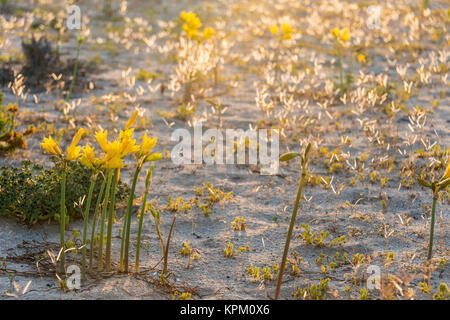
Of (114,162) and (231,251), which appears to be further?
(231,251)

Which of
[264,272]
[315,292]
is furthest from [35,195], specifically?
[315,292]

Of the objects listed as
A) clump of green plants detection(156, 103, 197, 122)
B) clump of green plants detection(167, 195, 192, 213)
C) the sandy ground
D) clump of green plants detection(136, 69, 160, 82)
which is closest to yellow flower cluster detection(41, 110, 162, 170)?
the sandy ground

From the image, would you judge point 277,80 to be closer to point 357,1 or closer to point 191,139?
point 191,139

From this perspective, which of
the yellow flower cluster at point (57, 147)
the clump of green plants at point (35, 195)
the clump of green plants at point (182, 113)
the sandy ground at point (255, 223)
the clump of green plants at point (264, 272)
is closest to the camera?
the yellow flower cluster at point (57, 147)

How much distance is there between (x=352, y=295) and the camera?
321cm

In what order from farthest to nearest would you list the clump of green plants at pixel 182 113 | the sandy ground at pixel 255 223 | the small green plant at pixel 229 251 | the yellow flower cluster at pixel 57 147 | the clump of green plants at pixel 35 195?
the clump of green plants at pixel 182 113, the clump of green plants at pixel 35 195, the small green plant at pixel 229 251, the sandy ground at pixel 255 223, the yellow flower cluster at pixel 57 147

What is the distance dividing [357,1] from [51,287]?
13.6m

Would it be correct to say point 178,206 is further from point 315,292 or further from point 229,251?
point 315,292

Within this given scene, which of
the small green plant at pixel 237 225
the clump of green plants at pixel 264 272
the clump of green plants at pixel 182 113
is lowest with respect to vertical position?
the clump of green plants at pixel 264 272

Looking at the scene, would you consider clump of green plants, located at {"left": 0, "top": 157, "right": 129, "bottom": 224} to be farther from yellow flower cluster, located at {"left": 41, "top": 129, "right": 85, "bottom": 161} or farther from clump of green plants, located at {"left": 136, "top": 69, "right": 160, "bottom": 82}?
clump of green plants, located at {"left": 136, "top": 69, "right": 160, "bottom": 82}

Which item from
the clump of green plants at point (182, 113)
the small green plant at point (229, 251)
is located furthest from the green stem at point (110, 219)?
the clump of green plants at point (182, 113)

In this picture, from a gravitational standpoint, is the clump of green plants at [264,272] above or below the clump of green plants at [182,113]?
below

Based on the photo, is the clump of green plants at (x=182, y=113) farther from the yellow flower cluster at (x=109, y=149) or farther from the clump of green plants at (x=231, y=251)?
the yellow flower cluster at (x=109, y=149)

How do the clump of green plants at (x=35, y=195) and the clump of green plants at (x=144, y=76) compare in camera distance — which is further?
the clump of green plants at (x=144, y=76)
